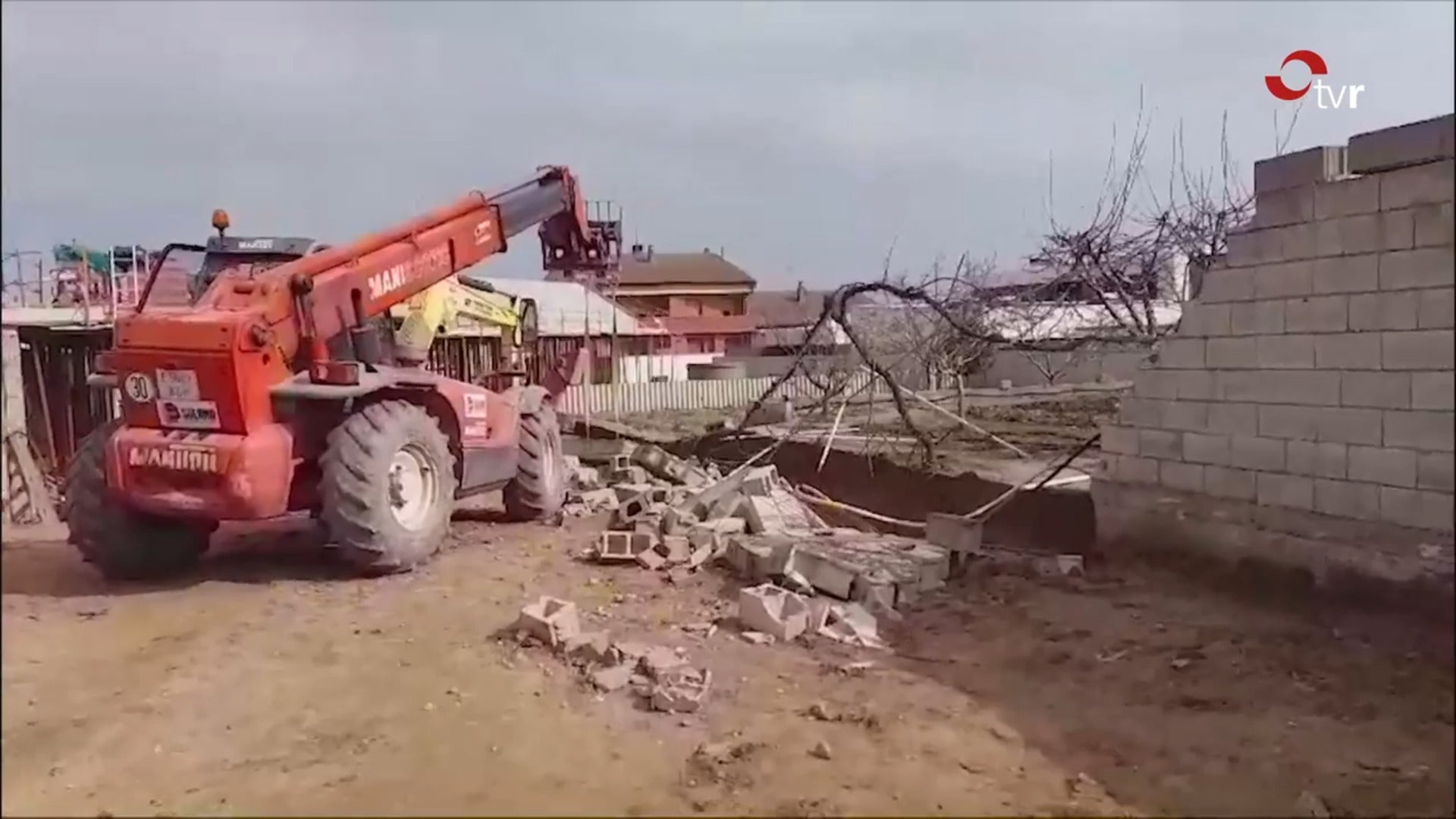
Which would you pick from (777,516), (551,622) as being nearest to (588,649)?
(551,622)

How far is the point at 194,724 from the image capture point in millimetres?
3949

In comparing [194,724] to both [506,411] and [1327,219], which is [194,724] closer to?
[506,411]

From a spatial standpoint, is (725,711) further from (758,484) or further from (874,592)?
(758,484)

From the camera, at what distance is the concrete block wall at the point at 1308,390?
14.7 ft

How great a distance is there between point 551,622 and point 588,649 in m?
0.34

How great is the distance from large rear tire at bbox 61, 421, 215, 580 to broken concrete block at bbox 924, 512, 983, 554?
457 cm

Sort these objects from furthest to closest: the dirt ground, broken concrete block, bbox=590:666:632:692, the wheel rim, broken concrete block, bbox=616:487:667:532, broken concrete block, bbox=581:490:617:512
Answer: broken concrete block, bbox=581:490:617:512 < broken concrete block, bbox=616:487:667:532 < the wheel rim < broken concrete block, bbox=590:666:632:692 < the dirt ground

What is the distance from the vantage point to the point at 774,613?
5.58 metres

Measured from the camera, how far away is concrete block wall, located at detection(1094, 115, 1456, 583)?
14.7ft

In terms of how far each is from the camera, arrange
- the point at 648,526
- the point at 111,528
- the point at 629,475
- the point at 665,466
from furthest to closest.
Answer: the point at 665,466 → the point at 629,475 → the point at 648,526 → the point at 111,528

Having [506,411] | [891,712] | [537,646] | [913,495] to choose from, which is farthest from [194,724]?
[913,495]

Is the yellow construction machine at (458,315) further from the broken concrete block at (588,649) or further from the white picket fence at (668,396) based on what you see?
the white picket fence at (668,396)

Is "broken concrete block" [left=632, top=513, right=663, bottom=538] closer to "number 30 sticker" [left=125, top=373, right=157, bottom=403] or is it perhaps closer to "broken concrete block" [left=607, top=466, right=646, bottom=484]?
"broken concrete block" [left=607, top=466, right=646, bottom=484]

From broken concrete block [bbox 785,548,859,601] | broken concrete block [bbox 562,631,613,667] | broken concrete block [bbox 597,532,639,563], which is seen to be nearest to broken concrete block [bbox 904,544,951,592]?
broken concrete block [bbox 785,548,859,601]
